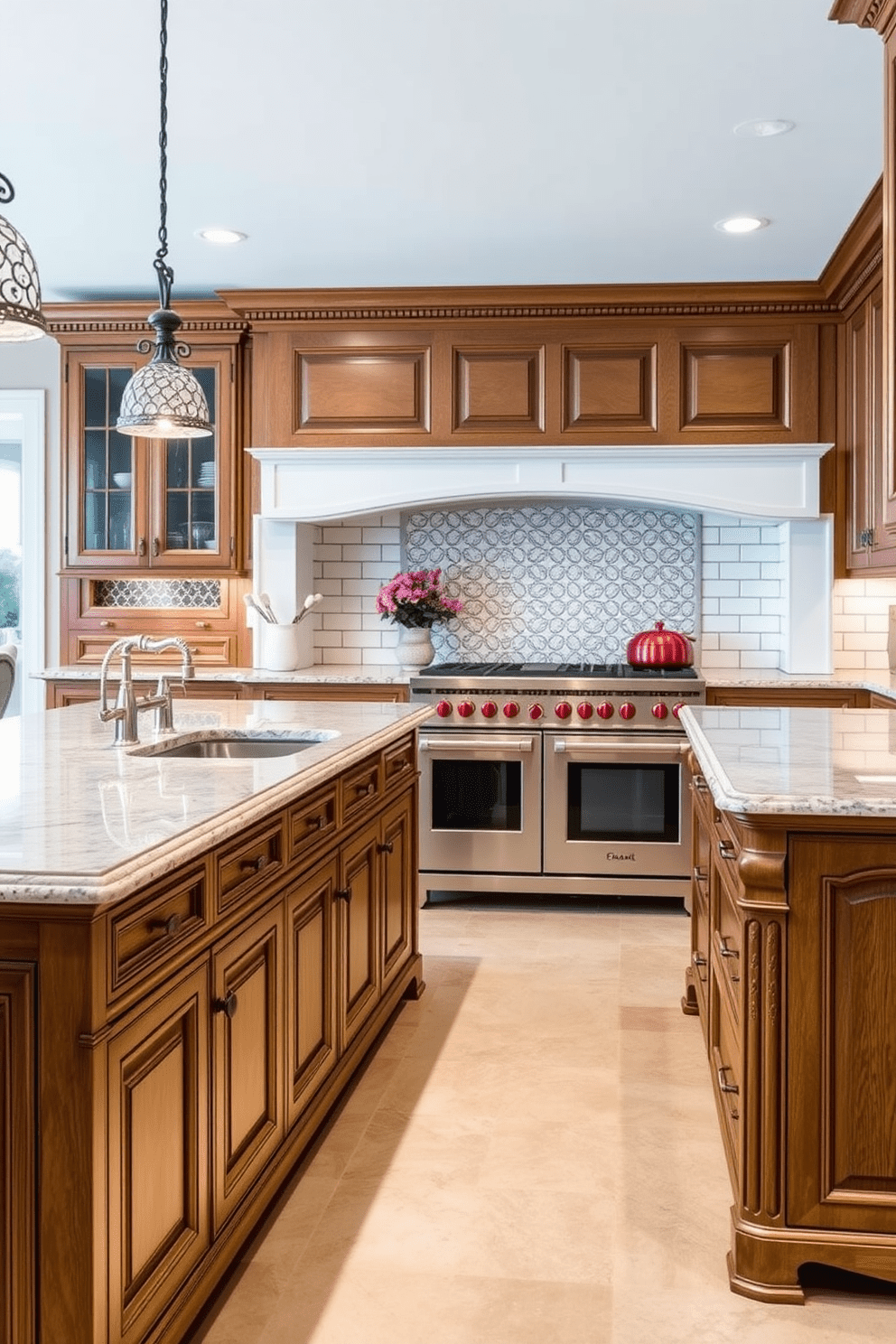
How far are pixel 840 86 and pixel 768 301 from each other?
183cm

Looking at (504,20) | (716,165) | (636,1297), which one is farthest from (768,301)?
(636,1297)

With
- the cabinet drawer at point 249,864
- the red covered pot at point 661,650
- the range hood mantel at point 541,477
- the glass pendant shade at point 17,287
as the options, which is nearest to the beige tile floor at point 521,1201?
the cabinet drawer at point 249,864

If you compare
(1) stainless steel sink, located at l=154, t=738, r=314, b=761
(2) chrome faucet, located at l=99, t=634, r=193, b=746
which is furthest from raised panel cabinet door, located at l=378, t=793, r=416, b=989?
(2) chrome faucet, located at l=99, t=634, r=193, b=746

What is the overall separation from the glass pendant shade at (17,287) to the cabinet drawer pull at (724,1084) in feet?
6.08

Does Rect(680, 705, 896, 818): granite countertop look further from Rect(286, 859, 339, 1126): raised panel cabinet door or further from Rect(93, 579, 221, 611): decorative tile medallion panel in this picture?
Rect(93, 579, 221, 611): decorative tile medallion panel

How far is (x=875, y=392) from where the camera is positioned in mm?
4602

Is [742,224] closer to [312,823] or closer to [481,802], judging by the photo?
[481,802]

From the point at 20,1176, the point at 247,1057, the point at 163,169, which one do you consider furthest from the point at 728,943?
the point at 163,169

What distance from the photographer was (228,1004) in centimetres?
202

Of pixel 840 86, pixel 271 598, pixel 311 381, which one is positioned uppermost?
pixel 840 86

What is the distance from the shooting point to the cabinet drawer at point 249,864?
2045mm

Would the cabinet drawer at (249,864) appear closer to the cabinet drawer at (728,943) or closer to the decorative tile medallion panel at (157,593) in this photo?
the cabinet drawer at (728,943)

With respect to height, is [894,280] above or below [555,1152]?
above

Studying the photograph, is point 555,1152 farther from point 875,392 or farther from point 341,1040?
point 875,392
